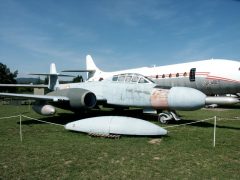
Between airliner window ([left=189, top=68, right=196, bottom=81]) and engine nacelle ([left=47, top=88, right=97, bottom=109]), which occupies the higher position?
airliner window ([left=189, top=68, right=196, bottom=81])

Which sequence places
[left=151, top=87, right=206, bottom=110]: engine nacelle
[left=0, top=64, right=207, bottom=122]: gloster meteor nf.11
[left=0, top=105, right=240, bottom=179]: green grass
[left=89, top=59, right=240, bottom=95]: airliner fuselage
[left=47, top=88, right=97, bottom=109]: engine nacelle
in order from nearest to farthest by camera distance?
[left=0, top=105, right=240, bottom=179]: green grass < [left=151, top=87, right=206, bottom=110]: engine nacelle < [left=0, top=64, right=207, bottom=122]: gloster meteor nf.11 < [left=47, top=88, right=97, bottom=109]: engine nacelle < [left=89, top=59, right=240, bottom=95]: airliner fuselage

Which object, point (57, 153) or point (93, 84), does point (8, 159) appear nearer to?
point (57, 153)

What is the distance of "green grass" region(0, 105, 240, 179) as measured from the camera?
17.0 ft

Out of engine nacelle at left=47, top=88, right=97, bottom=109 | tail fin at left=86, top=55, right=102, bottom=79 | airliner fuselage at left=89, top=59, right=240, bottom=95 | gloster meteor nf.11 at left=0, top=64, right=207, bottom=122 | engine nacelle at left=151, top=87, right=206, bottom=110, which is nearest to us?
engine nacelle at left=151, top=87, right=206, bottom=110

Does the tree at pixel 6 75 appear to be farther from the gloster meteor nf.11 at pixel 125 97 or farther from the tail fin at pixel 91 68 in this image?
the gloster meteor nf.11 at pixel 125 97

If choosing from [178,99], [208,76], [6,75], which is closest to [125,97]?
[178,99]

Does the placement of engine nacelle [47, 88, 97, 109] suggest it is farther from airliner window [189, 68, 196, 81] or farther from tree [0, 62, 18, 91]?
tree [0, 62, 18, 91]

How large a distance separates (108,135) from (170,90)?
3.71 m

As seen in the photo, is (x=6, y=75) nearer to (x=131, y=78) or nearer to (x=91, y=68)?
(x=91, y=68)

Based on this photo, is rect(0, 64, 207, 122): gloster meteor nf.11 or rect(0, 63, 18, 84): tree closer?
rect(0, 64, 207, 122): gloster meteor nf.11

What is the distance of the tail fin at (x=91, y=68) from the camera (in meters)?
35.7

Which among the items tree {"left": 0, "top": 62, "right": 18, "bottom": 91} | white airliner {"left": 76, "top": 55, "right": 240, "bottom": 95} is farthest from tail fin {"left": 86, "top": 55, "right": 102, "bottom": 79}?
tree {"left": 0, "top": 62, "right": 18, "bottom": 91}

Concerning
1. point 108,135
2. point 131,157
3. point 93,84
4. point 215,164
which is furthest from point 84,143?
point 93,84

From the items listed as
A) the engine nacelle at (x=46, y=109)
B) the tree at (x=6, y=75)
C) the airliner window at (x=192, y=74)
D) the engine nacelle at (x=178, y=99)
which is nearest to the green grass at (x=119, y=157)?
the engine nacelle at (x=178, y=99)
